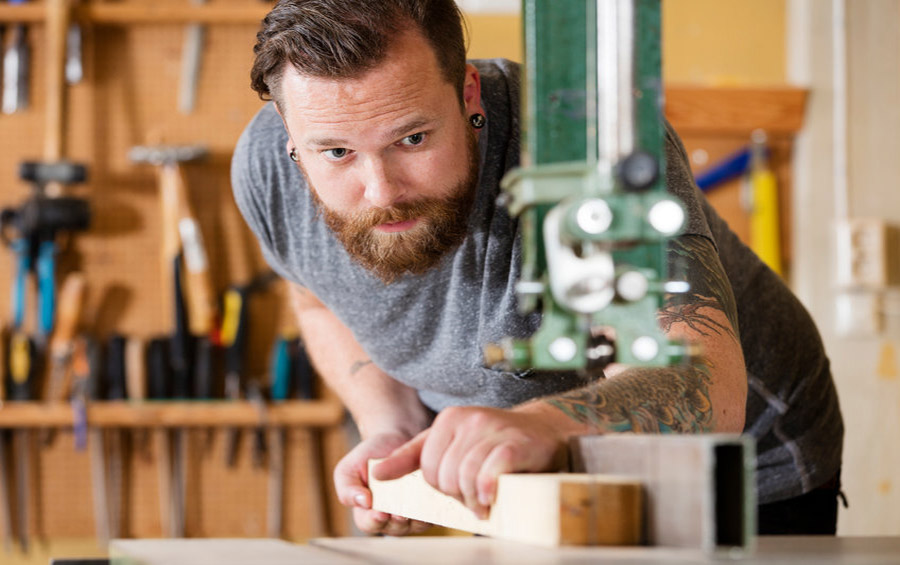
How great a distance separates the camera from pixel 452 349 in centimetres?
164

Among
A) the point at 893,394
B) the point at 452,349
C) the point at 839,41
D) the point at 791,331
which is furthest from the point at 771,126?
the point at 452,349

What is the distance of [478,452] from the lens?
0.90 metres

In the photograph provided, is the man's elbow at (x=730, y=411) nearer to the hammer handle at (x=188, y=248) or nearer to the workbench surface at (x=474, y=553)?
the workbench surface at (x=474, y=553)

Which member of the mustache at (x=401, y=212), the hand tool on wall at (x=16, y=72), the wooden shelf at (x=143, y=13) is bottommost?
the mustache at (x=401, y=212)

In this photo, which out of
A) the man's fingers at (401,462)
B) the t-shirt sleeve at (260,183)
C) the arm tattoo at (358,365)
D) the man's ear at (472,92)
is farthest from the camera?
the arm tattoo at (358,365)

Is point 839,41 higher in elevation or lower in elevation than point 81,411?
higher

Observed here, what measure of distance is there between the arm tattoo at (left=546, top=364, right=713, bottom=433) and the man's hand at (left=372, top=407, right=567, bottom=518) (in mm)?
87

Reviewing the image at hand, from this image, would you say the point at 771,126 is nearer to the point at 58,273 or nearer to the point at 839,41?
the point at 839,41

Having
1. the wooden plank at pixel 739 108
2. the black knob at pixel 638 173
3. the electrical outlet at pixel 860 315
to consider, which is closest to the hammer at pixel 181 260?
the wooden plank at pixel 739 108

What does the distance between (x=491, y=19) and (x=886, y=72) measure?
3.73 feet

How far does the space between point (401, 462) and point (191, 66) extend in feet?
7.85

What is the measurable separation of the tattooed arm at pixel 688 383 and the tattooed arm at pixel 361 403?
1.45 ft

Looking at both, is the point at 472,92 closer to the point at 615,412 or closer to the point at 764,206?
the point at 615,412

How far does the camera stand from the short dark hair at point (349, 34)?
135 cm
